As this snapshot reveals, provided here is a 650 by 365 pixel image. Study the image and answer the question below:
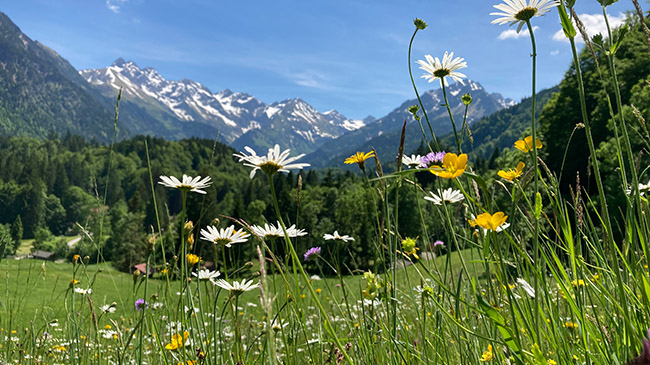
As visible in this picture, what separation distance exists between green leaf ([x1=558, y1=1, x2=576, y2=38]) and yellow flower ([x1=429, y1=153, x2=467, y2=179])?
32 cm

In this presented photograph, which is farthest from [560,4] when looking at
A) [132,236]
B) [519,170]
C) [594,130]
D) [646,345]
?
[132,236]

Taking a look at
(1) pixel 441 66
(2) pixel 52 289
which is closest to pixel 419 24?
(1) pixel 441 66

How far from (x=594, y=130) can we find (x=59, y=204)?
10305cm

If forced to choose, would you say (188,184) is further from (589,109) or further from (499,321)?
(589,109)

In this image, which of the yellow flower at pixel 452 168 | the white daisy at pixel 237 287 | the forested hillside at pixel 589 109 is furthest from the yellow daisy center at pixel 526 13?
the forested hillside at pixel 589 109

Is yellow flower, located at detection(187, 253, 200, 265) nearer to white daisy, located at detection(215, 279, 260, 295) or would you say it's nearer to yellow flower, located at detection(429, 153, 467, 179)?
white daisy, located at detection(215, 279, 260, 295)

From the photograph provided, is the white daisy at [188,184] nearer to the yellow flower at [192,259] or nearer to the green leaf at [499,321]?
the yellow flower at [192,259]

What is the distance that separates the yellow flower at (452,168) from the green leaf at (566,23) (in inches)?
12.5

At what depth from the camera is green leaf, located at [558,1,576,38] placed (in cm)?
78

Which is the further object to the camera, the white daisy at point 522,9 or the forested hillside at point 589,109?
the forested hillside at point 589,109

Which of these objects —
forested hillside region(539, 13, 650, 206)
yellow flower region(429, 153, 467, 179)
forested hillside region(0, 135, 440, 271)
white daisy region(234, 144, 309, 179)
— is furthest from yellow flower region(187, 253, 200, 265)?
forested hillside region(0, 135, 440, 271)

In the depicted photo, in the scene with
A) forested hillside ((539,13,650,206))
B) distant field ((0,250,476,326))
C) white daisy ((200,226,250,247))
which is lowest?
distant field ((0,250,476,326))

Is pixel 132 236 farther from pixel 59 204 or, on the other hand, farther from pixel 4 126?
pixel 4 126

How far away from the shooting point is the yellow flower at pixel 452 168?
2.39ft
